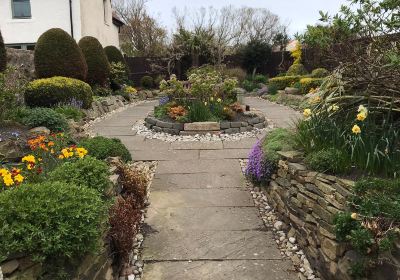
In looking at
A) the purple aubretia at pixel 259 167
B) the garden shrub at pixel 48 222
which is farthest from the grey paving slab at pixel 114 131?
the garden shrub at pixel 48 222

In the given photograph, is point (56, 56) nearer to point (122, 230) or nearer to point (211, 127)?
point (211, 127)

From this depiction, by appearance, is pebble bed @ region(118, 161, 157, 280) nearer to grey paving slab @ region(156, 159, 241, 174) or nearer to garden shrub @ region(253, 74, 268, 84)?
grey paving slab @ region(156, 159, 241, 174)

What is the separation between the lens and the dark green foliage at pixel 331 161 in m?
3.24

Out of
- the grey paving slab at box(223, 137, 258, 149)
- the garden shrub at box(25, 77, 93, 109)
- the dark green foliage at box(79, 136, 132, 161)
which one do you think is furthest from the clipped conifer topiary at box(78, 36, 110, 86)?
the dark green foliage at box(79, 136, 132, 161)

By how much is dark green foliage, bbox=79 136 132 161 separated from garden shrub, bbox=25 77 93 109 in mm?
5143

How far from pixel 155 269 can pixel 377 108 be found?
2.58 m

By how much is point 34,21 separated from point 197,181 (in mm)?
16152

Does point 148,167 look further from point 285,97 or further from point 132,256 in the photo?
point 285,97

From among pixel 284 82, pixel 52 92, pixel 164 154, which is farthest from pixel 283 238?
pixel 284 82

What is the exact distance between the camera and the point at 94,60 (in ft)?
45.2

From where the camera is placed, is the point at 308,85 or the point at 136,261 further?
the point at 308,85

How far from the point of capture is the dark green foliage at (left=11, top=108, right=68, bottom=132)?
263 inches

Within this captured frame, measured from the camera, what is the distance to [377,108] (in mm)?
3652

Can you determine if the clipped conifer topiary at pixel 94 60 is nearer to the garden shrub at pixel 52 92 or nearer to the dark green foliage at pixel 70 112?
the garden shrub at pixel 52 92
